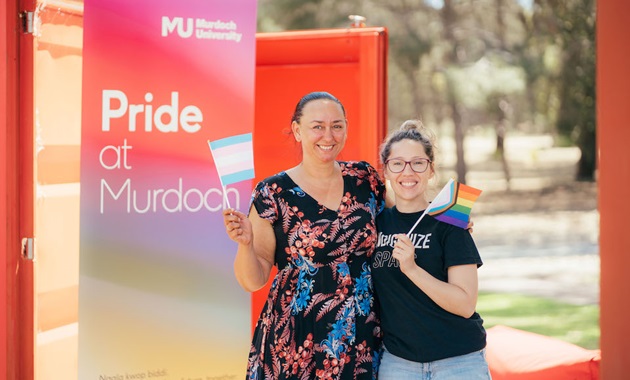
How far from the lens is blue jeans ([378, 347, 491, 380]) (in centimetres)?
290

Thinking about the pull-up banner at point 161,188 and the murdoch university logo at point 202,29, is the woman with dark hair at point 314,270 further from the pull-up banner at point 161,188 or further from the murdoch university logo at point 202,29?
the murdoch university logo at point 202,29

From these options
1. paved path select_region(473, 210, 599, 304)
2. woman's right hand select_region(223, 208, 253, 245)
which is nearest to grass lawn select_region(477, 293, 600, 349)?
paved path select_region(473, 210, 599, 304)

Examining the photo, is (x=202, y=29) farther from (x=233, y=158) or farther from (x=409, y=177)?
(x=409, y=177)

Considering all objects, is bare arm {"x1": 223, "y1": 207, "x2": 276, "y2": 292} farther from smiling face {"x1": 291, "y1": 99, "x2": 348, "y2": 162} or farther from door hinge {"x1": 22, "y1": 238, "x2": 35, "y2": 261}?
door hinge {"x1": 22, "y1": 238, "x2": 35, "y2": 261}

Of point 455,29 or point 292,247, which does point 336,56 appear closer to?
point 292,247

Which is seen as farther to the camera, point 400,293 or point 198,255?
point 198,255

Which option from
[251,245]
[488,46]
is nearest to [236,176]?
[251,245]

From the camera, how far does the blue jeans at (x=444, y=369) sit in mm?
2900

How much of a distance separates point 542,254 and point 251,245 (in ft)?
39.5

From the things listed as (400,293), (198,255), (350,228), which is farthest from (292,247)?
(198,255)

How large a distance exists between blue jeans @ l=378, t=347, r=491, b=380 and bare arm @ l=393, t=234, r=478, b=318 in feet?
0.53

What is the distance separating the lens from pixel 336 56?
4.66 meters

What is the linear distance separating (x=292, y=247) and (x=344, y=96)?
1.69 metres

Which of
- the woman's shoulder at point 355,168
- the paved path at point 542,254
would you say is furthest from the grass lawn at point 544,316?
the woman's shoulder at point 355,168
